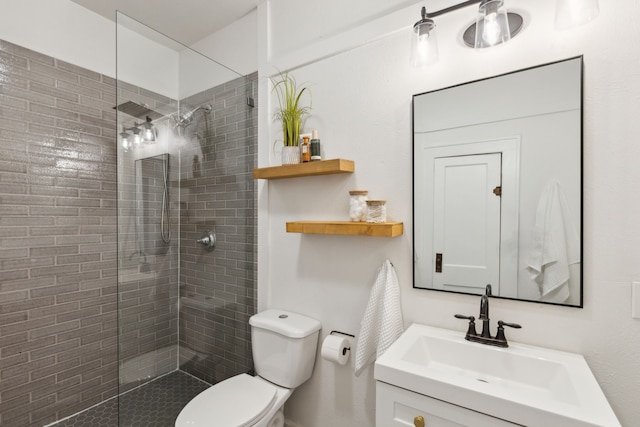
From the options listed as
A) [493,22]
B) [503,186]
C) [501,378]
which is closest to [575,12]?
[493,22]

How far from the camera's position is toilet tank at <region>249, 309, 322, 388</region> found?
1691 millimetres

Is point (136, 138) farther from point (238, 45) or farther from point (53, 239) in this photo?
Answer: point (238, 45)

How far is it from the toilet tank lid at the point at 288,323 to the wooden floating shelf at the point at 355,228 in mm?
535

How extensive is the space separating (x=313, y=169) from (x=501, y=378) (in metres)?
1.23

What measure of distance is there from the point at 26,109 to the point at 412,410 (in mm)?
2598

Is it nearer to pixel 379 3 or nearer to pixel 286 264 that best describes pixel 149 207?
pixel 286 264

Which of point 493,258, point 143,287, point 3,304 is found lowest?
point 3,304

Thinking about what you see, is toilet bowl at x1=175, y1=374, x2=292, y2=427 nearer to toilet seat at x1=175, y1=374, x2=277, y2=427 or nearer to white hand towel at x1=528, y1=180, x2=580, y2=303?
toilet seat at x1=175, y1=374, x2=277, y2=427

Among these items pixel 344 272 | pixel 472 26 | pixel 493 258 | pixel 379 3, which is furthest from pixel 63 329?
pixel 472 26

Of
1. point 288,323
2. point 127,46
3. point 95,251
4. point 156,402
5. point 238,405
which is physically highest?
point 127,46

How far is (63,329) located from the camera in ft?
6.63

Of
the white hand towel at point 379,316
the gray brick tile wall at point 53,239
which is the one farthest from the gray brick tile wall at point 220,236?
the white hand towel at point 379,316

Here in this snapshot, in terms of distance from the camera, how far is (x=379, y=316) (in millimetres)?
1524

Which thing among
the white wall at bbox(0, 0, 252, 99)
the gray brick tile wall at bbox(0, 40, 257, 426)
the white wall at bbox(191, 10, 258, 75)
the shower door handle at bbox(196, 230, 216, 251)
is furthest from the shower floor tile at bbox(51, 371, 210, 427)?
the white wall at bbox(191, 10, 258, 75)
